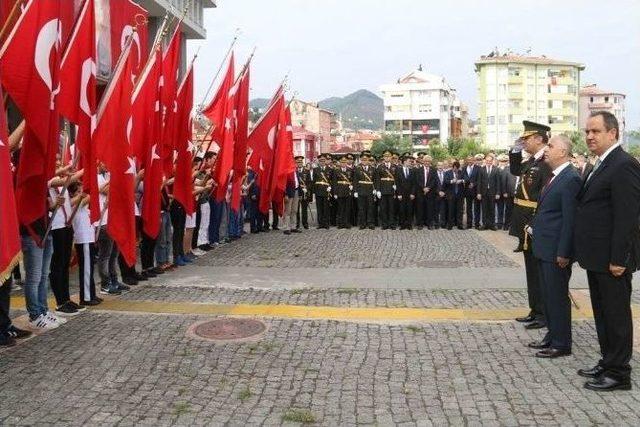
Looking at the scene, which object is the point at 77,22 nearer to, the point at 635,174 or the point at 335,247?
the point at 635,174

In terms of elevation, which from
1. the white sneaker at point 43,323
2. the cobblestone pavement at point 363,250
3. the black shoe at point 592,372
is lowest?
the cobblestone pavement at point 363,250

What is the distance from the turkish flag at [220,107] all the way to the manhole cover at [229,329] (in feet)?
15.9

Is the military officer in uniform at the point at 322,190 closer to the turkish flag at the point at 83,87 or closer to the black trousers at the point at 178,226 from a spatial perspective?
the black trousers at the point at 178,226

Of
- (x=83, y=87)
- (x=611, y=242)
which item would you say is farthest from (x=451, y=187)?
(x=611, y=242)

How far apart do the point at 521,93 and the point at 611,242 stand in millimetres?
111683

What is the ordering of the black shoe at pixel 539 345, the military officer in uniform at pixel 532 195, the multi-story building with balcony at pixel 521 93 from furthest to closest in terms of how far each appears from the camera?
1. the multi-story building with balcony at pixel 521 93
2. the military officer in uniform at pixel 532 195
3. the black shoe at pixel 539 345

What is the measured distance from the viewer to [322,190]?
58.4 feet

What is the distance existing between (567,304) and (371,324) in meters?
2.12

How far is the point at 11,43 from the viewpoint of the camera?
5434mm

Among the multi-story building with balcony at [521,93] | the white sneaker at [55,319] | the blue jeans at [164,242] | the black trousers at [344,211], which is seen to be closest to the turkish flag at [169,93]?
the blue jeans at [164,242]

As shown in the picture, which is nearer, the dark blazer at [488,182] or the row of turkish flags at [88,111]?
the row of turkish flags at [88,111]

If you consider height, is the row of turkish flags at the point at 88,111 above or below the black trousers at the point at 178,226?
above

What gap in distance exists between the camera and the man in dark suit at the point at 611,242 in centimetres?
482

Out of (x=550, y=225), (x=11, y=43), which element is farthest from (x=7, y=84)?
(x=550, y=225)
